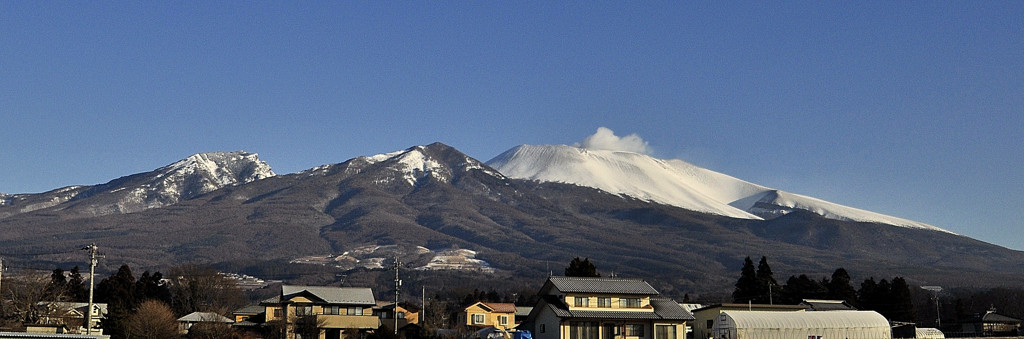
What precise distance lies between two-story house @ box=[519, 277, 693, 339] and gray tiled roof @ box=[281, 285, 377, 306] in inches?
603

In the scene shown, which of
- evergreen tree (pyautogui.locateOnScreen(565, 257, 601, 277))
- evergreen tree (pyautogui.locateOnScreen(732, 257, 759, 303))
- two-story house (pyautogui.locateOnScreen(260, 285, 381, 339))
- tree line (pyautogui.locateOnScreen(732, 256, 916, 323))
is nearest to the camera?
two-story house (pyautogui.locateOnScreen(260, 285, 381, 339))

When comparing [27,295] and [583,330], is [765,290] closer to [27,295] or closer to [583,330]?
[583,330]

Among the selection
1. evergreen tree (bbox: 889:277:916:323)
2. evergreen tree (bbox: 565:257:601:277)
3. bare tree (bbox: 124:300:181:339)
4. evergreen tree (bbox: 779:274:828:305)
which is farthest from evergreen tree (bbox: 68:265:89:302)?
evergreen tree (bbox: 889:277:916:323)

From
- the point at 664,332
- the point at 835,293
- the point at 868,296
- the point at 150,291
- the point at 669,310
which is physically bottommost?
the point at 664,332

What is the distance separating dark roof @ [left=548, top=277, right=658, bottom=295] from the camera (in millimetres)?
66875

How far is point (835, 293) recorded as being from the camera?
97.5m

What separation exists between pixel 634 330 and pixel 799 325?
38.6 feet

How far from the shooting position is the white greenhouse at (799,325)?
69.1 metres

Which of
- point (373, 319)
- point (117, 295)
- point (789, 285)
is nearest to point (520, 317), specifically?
point (373, 319)

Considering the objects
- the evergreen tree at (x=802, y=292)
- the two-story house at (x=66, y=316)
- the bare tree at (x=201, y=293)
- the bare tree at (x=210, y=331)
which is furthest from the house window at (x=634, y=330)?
the bare tree at (x=201, y=293)

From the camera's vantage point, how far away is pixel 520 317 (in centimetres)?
9531

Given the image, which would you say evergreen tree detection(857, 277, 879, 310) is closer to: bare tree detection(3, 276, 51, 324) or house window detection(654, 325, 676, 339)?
house window detection(654, 325, 676, 339)

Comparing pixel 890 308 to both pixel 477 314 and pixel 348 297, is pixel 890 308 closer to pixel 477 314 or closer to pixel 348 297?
pixel 477 314

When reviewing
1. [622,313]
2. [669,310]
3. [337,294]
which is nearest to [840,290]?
[669,310]
